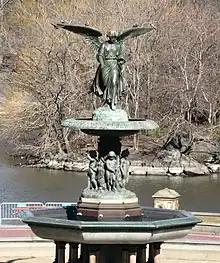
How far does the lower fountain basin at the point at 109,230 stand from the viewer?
516 inches

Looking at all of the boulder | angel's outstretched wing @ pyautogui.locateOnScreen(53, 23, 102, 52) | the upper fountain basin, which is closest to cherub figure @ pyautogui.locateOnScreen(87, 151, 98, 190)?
the upper fountain basin

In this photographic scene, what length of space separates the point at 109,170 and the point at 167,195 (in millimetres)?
8036

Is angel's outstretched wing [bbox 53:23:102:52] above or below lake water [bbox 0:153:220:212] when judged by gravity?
above

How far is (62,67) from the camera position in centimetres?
4369

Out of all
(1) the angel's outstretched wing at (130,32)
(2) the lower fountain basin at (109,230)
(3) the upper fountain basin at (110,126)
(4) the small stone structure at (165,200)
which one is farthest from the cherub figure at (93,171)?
(4) the small stone structure at (165,200)

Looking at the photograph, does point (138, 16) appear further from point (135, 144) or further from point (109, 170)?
point (109, 170)

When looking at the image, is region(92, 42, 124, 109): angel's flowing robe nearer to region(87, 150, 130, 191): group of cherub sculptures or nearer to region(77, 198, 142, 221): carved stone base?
region(87, 150, 130, 191): group of cherub sculptures

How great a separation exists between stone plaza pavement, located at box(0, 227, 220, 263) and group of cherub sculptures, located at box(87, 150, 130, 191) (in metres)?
4.45

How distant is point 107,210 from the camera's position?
14.1 m

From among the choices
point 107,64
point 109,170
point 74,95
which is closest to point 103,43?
point 107,64

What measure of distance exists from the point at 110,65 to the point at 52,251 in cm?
600

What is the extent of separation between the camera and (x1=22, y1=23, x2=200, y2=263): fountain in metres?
13.3

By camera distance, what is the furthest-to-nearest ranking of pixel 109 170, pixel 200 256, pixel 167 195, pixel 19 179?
pixel 19 179
pixel 167 195
pixel 200 256
pixel 109 170

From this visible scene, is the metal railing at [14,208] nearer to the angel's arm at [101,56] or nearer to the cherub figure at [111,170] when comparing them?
the cherub figure at [111,170]
